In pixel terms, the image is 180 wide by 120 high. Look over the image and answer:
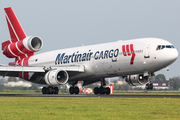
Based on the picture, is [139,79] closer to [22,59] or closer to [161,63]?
[161,63]

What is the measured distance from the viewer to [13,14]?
48.0 m

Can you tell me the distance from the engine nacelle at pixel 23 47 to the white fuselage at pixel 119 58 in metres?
4.34

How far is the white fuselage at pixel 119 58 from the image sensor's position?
107 feet

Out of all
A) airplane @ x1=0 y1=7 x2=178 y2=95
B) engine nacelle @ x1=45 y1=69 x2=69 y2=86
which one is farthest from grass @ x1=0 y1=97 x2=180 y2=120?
engine nacelle @ x1=45 y1=69 x2=69 y2=86

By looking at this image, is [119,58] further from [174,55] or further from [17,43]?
[17,43]

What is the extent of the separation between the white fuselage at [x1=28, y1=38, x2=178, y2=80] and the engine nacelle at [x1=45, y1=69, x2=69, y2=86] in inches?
114

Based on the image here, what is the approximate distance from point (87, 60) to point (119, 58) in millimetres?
4762

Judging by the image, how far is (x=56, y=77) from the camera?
3472cm

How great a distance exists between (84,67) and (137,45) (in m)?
7.22

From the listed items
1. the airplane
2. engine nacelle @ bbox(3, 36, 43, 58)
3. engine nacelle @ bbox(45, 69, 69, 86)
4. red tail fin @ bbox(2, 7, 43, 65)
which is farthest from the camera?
red tail fin @ bbox(2, 7, 43, 65)

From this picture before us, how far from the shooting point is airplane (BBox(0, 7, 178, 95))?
32906 millimetres

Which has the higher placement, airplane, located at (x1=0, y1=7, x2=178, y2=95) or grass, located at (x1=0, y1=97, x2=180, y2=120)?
airplane, located at (x1=0, y1=7, x2=178, y2=95)

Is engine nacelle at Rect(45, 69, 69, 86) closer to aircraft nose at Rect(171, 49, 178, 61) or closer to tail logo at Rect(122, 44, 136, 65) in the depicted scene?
tail logo at Rect(122, 44, 136, 65)

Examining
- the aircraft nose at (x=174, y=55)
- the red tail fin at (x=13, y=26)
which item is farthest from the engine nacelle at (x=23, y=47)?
the aircraft nose at (x=174, y=55)
